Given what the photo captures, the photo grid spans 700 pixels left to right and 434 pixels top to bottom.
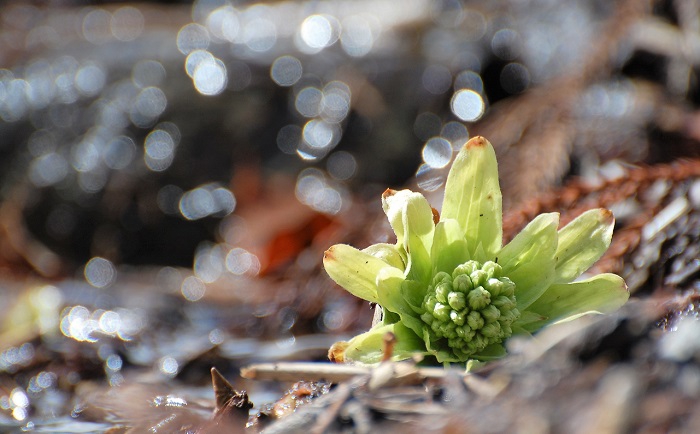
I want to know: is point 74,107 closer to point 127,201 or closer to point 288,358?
point 127,201

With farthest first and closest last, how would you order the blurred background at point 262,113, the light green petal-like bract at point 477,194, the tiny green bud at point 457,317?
the blurred background at point 262,113 < the light green petal-like bract at point 477,194 < the tiny green bud at point 457,317

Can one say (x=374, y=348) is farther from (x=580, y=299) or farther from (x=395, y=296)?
(x=580, y=299)

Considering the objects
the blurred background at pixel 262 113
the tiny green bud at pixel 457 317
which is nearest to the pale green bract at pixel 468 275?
the tiny green bud at pixel 457 317

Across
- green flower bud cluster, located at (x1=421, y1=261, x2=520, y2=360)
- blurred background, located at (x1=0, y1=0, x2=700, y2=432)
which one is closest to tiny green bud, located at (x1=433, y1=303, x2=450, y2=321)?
green flower bud cluster, located at (x1=421, y1=261, x2=520, y2=360)

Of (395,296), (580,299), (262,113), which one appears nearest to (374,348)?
(395,296)

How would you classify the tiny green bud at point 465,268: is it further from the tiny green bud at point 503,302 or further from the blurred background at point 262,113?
the blurred background at point 262,113

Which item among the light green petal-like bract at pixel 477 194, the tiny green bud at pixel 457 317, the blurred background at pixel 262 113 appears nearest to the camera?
the tiny green bud at pixel 457 317

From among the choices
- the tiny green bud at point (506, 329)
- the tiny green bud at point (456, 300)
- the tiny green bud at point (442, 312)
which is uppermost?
the tiny green bud at point (456, 300)
